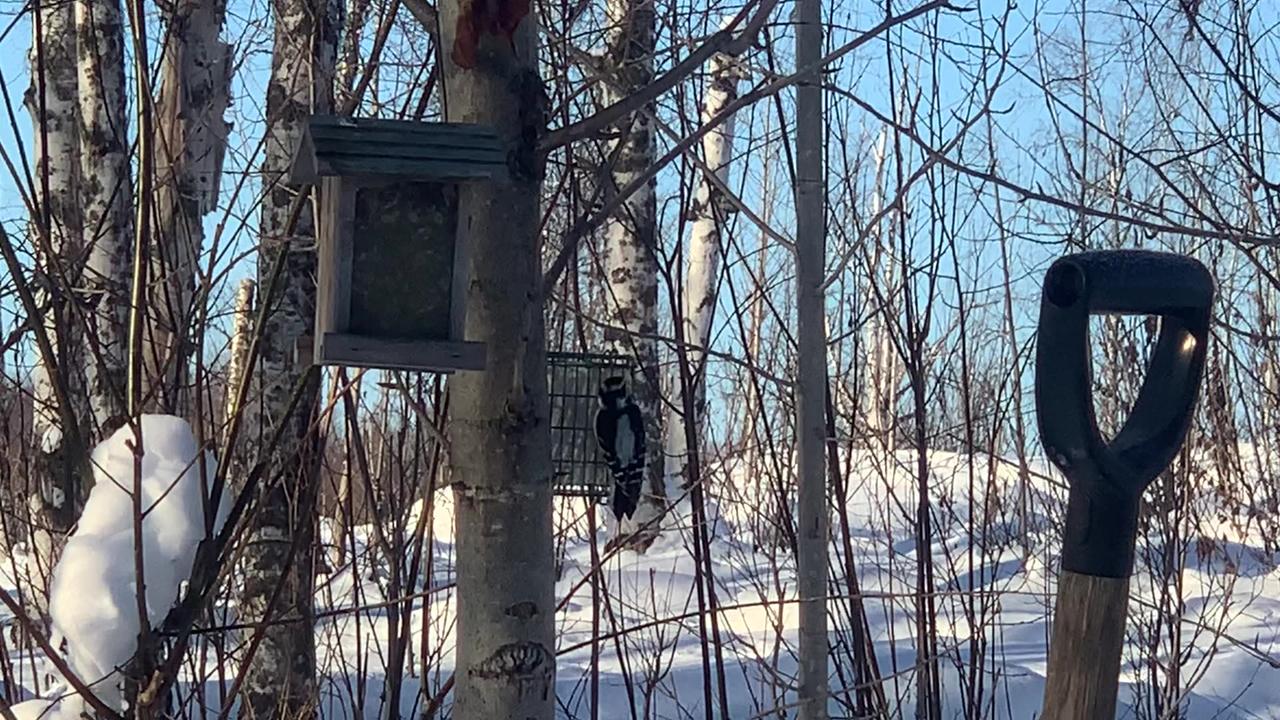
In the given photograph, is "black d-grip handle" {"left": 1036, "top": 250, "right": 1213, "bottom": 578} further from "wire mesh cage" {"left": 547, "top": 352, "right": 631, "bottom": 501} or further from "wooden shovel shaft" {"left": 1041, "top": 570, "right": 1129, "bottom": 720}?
"wire mesh cage" {"left": 547, "top": 352, "right": 631, "bottom": 501}

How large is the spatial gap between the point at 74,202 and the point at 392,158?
429cm

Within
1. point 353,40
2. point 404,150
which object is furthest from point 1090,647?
point 353,40

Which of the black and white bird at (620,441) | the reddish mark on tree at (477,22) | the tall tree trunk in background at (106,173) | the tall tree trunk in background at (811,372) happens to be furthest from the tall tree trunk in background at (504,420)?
the tall tree trunk in background at (106,173)

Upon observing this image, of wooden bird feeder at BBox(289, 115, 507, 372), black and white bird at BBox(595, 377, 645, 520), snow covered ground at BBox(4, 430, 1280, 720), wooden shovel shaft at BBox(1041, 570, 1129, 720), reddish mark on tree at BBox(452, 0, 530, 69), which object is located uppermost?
reddish mark on tree at BBox(452, 0, 530, 69)

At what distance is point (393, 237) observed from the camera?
1.81m

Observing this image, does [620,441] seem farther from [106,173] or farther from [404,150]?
[106,173]

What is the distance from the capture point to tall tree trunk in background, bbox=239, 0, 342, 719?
2877 mm

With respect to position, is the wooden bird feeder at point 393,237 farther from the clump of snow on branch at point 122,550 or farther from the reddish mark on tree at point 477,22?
the clump of snow on branch at point 122,550

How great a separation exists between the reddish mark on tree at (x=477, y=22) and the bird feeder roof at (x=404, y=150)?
12cm

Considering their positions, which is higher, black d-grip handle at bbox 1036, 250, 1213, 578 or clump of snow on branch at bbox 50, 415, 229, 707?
black d-grip handle at bbox 1036, 250, 1213, 578

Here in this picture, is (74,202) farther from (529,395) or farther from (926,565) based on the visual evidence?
(529,395)

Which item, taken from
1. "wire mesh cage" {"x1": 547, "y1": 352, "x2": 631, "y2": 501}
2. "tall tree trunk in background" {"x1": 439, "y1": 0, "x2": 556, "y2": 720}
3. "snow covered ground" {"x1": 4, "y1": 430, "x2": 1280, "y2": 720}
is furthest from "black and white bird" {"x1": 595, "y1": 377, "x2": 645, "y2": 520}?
"tall tree trunk in background" {"x1": 439, "y1": 0, "x2": 556, "y2": 720}

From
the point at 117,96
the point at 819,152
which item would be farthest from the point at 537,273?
the point at 117,96

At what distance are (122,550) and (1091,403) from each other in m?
1.57
